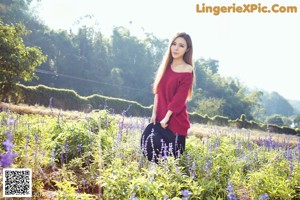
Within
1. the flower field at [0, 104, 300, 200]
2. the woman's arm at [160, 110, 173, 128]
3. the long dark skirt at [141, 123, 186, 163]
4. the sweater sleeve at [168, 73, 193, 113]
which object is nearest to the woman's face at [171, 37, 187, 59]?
the sweater sleeve at [168, 73, 193, 113]

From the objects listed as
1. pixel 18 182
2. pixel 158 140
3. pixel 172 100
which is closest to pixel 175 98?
pixel 172 100

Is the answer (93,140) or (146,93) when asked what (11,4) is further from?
(93,140)

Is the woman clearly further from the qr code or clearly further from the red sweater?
the qr code

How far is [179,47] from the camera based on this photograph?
4398 millimetres

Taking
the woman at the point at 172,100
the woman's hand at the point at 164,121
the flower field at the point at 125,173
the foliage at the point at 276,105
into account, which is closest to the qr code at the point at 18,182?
the flower field at the point at 125,173

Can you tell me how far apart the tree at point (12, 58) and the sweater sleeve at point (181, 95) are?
9917 mm

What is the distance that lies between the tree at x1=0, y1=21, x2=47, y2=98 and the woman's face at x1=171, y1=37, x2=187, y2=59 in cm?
968

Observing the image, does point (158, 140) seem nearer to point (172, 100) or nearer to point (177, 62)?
point (172, 100)

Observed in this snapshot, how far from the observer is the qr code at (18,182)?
2135 mm

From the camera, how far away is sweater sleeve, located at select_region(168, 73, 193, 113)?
4209mm

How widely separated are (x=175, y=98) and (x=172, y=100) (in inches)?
2.2

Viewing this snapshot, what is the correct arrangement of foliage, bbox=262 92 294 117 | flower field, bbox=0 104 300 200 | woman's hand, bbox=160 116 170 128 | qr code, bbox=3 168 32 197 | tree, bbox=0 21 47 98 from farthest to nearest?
foliage, bbox=262 92 294 117
tree, bbox=0 21 47 98
woman's hand, bbox=160 116 170 128
flower field, bbox=0 104 300 200
qr code, bbox=3 168 32 197

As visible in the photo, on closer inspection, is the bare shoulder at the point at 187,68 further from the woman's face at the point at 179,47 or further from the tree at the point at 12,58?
the tree at the point at 12,58

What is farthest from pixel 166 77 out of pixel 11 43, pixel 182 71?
pixel 11 43
